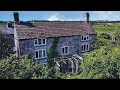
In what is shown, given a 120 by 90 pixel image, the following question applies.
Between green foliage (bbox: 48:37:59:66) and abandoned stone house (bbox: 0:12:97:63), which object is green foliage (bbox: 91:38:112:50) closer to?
abandoned stone house (bbox: 0:12:97:63)

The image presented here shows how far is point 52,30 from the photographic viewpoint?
24.1 ft

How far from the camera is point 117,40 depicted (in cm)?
643

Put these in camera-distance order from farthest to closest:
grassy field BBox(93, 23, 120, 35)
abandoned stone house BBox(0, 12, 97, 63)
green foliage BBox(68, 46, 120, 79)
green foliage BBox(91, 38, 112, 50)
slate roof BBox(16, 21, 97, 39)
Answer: slate roof BBox(16, 21, 97, 39) < abandoned stone house BBox(0, 12, 97, 63) < green foliage BBox(91, 38, 112, 50) < green foliage BBox(68, 46, 120, 79) < grassy field BBox(93, 23, 120, 35)

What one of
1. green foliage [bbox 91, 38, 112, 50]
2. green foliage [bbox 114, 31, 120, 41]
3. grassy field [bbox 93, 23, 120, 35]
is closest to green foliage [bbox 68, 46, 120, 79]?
green foliage [bbox 91, 38, 112, 50]

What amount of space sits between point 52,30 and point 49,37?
0.93 feet

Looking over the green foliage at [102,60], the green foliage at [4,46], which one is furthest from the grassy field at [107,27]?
the green foliage at [4,46]

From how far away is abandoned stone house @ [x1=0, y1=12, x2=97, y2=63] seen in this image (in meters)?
6.29

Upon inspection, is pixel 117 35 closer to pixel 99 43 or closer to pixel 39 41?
Answer: pixel 99 43

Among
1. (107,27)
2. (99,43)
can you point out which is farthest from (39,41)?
(107,27)

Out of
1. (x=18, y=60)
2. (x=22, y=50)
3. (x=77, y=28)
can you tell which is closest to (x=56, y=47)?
(x=77, y=28)

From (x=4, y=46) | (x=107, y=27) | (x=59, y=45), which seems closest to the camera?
(x=107, y=27)

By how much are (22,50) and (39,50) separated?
49 cm
